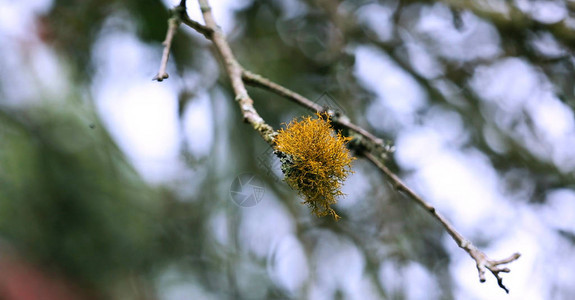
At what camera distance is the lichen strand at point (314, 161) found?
0.96 metres

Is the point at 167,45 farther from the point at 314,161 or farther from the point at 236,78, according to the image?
the point at 314,161

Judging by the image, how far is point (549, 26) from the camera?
2.49m

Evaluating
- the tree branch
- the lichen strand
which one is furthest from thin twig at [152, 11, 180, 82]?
the lichen strand

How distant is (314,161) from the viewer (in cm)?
97

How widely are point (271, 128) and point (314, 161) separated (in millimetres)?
101

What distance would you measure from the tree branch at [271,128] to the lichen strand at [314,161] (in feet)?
0.14

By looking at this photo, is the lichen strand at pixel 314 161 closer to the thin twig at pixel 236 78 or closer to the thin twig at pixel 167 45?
the thin twig at pixel 236 78

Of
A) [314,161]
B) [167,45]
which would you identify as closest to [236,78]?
[167,45]

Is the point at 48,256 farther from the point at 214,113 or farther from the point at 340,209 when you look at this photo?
the point at 340,209

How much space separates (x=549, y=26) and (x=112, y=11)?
6.82ft

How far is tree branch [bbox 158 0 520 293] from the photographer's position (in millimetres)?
941

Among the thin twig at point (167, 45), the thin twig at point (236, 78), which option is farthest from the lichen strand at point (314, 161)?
the thin twig at point (167, 45)

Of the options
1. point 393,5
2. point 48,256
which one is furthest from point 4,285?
point 393,5

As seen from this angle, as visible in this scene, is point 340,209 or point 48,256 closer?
point 48,256
